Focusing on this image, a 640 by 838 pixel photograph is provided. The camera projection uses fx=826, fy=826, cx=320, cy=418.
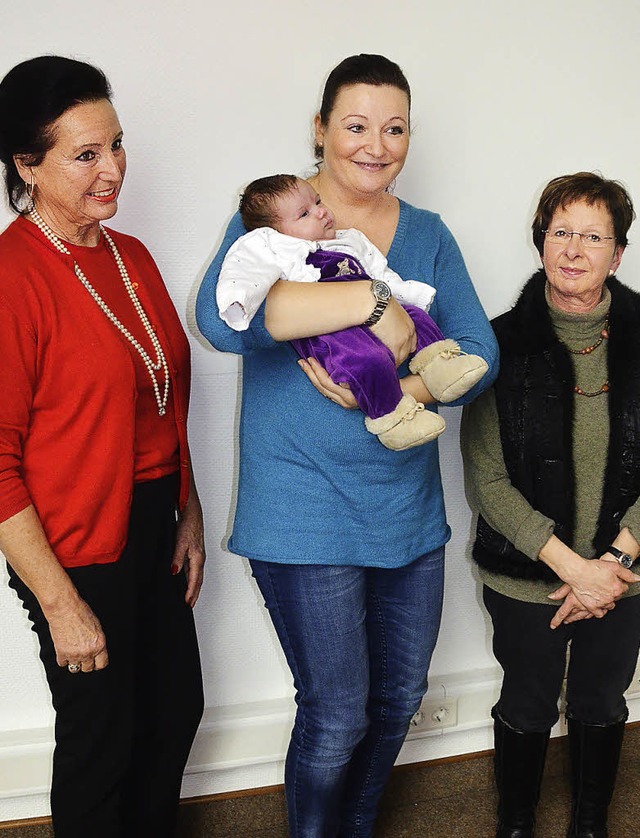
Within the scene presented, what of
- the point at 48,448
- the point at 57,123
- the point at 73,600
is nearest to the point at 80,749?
the point at 73,600

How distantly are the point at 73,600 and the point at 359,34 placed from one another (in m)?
1.42

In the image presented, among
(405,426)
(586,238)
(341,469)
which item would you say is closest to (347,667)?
(341,469)

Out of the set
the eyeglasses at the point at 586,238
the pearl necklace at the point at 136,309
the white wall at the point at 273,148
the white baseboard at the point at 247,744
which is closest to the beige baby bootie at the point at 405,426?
the pearl necklace at the point at 136,309

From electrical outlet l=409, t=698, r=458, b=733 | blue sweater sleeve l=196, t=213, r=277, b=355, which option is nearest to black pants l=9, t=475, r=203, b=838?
blue sweater sleeve l=196, t=213, r=277, b=355

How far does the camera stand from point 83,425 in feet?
4.48

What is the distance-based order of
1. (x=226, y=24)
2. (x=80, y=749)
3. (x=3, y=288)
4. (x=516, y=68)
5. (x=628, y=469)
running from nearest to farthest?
(x=3, y=288), (x=80, y=749), (x=628, y=469), (x=226, y=24), (x=516, y=68)

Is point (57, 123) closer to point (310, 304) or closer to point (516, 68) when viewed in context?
point (310, 304)

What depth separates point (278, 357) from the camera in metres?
1.53

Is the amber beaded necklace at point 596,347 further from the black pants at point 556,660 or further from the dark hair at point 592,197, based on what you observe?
the black pants at point 556,660

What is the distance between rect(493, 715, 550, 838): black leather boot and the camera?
1.86 meters

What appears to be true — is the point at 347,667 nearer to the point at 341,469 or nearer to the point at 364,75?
the point at 341,469

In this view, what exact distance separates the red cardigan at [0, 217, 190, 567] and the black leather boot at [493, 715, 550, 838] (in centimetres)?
103

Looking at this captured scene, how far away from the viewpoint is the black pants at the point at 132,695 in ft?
4.73

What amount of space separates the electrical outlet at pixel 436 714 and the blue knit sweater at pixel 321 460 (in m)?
0.87
